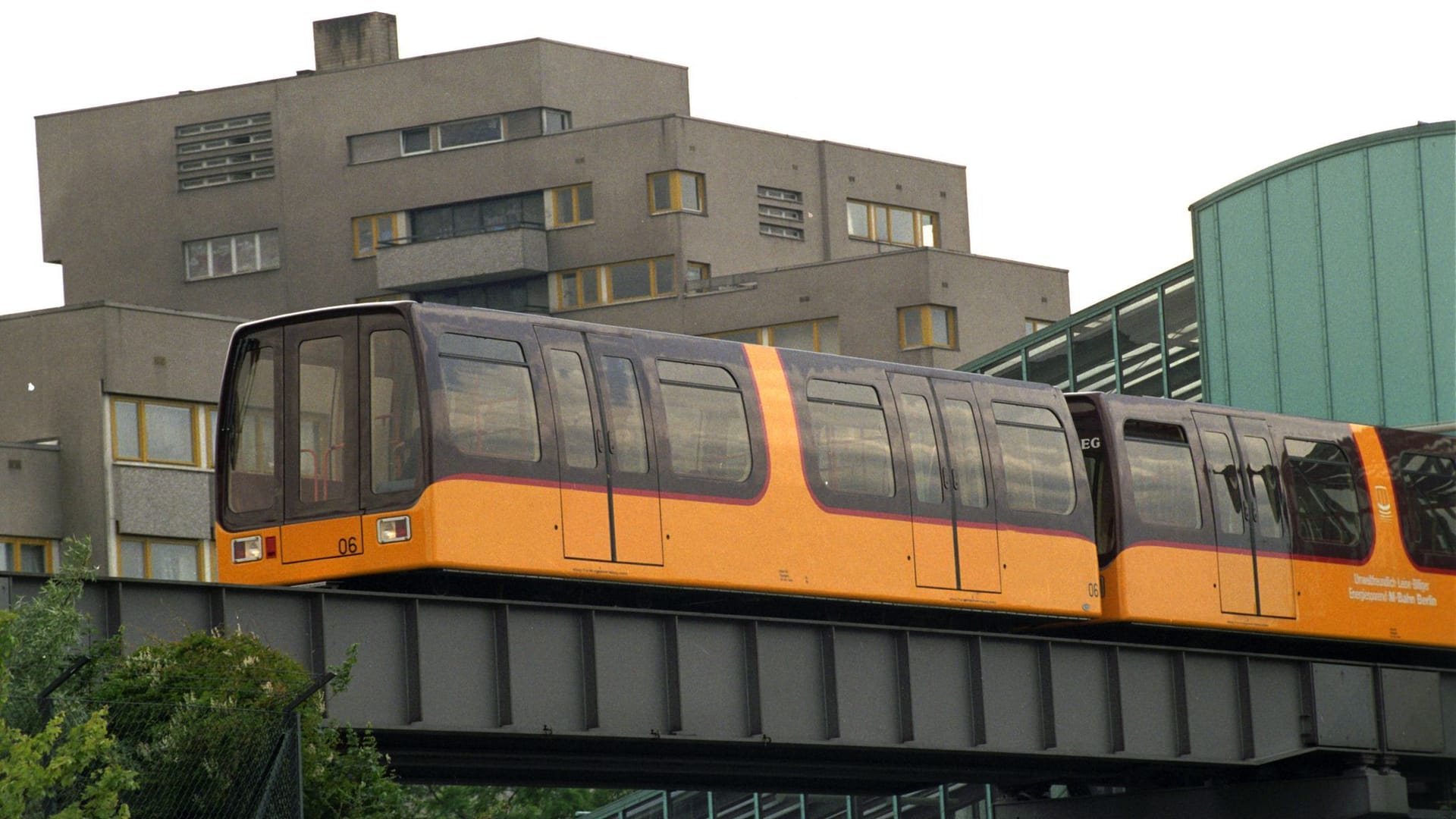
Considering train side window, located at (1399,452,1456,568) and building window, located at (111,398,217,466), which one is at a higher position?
building window, located at (111,398,217,466)

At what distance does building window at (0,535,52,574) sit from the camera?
1652 inches

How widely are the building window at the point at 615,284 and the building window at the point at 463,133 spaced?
186 inches

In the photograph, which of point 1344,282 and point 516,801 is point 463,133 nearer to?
point 516,801

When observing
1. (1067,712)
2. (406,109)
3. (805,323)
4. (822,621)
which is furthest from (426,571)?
(406,109)

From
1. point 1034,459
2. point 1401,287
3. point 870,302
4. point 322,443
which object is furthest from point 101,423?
point 870,302

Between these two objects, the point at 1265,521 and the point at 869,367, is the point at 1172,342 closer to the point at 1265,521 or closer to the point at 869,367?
the point at 1265,521

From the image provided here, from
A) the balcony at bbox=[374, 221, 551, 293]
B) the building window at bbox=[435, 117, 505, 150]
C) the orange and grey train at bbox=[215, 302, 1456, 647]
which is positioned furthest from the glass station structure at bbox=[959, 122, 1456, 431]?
the building window at bbox=[435, 117, 505, 150]

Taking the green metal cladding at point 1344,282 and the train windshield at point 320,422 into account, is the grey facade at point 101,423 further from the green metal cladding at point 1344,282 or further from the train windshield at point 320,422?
the train windshield at point 320,422

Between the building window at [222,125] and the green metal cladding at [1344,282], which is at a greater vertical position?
the building window at [222,125]

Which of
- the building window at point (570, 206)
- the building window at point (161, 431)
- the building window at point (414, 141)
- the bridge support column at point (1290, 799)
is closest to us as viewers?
the bridge support column at point (1290, 799)

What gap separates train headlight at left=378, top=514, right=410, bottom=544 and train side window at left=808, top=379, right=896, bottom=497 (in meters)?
4.63

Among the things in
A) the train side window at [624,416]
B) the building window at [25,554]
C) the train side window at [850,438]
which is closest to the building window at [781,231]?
the building window at [25,554]

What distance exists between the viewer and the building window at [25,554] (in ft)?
138

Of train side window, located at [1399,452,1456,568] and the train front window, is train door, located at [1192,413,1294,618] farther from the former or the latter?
the train front window
